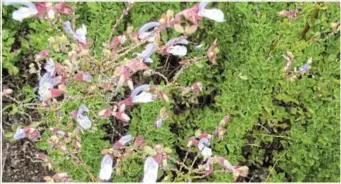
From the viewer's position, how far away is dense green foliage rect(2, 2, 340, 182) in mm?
2264

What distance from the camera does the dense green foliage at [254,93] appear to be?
7.43 feet

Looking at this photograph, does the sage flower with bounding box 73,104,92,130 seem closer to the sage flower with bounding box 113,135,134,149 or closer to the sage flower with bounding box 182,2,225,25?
the sage flower with bounding box 113,135,134,149

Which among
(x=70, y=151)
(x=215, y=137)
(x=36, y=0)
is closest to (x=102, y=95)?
(x=70, y=151)

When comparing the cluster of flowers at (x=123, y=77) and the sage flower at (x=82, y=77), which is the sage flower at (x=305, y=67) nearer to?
the cluster of flowers at (x=123, y=77)

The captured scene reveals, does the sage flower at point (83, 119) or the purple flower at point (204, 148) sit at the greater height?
the sage flower at point (83, 119)

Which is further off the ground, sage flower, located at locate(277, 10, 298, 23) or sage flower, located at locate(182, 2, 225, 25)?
sage flower, located at locate(277, 10, 298, 23)

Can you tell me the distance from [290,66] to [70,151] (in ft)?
2.64

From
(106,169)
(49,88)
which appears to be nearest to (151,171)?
(106,169)

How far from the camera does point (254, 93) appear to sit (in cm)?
228

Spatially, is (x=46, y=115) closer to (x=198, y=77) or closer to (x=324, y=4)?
(x=198, y=77)

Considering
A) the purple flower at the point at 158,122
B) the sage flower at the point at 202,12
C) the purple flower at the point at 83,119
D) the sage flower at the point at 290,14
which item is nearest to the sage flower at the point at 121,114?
the purple flower at the point at 83,119

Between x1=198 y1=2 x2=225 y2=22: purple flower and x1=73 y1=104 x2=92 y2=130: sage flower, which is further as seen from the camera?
x1=73 y1=104 x2=92 y2=130: sage flower

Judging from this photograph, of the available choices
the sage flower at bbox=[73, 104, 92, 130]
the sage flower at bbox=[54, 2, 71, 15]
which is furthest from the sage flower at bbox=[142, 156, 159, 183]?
the sage flower at bbox=[54, 2, 71, 15]

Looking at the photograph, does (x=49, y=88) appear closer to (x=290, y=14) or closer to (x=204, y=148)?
(x=204, y=148)
